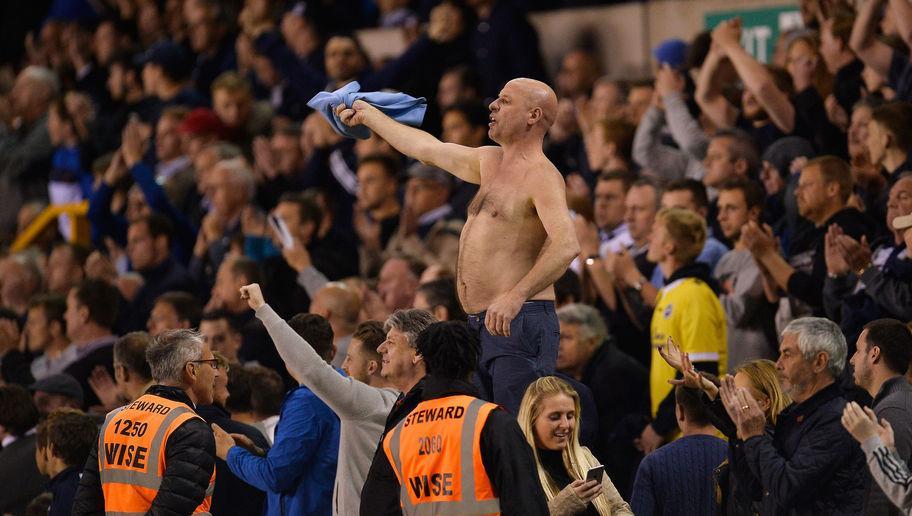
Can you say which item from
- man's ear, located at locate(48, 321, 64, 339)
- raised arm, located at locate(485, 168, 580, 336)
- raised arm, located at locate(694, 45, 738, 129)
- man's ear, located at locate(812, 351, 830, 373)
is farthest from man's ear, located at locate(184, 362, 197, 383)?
raised arm, located at locate(694, 45, 738, 129)

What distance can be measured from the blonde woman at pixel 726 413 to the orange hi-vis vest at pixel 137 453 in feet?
6.34

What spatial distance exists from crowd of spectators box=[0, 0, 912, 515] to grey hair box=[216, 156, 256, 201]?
0.6 inches

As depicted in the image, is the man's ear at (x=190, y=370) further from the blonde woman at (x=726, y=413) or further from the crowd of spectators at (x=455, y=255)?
the blonde woman at (x=726, y=413)

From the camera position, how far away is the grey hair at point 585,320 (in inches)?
314

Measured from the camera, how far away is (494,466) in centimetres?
511

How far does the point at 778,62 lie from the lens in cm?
1042

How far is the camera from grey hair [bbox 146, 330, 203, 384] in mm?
6035

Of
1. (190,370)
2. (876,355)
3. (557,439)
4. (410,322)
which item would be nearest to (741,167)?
(876,355)

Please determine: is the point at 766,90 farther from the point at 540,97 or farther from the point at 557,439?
the point at 557,439

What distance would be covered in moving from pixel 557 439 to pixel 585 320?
216 centimetres

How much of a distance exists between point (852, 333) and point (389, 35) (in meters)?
7.50

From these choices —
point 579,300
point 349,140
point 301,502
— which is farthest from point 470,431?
point 349,140

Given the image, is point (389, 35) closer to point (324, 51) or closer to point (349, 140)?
point (324, 51)

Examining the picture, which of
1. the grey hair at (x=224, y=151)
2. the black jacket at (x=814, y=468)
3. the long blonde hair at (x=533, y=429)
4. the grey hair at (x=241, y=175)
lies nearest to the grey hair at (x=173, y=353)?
the long blonde hair at (x=533, y=429)
